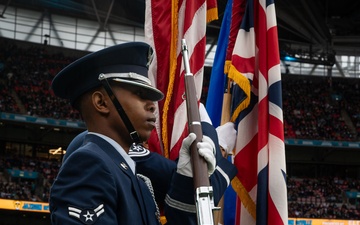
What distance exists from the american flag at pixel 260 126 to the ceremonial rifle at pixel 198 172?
1143 mm

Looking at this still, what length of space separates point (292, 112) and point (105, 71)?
2961 cm

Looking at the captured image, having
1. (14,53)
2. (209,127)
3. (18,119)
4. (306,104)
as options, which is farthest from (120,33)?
(209,127)

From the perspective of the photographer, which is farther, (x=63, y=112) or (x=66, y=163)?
(x=63, y=112)

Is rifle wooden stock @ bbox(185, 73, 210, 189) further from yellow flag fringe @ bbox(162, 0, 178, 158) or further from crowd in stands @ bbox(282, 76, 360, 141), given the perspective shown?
crowd in stands @ bbox(282, 76, 360, 141)

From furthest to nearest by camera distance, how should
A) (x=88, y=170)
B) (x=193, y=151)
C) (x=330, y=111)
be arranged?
(x=330, y=111) → (x=193, y=151) → (x=88, y=170)

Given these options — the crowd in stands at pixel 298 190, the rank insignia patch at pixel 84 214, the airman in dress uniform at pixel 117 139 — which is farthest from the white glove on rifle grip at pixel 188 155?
the crowd in stands at pixel 298 190

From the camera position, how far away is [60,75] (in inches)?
91.4

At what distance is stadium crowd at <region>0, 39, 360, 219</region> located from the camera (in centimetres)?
2573

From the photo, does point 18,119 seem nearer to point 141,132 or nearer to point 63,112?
point 63,112

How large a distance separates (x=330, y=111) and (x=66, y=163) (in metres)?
30.9

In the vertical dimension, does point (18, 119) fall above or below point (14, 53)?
below

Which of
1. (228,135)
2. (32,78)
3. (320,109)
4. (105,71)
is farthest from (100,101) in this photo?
(320,109)

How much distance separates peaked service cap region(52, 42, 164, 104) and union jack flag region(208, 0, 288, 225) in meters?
1.24

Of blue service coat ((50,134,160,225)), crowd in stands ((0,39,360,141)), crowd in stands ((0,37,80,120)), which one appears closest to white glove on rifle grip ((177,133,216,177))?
blue service coat ((50,134,160,225))
